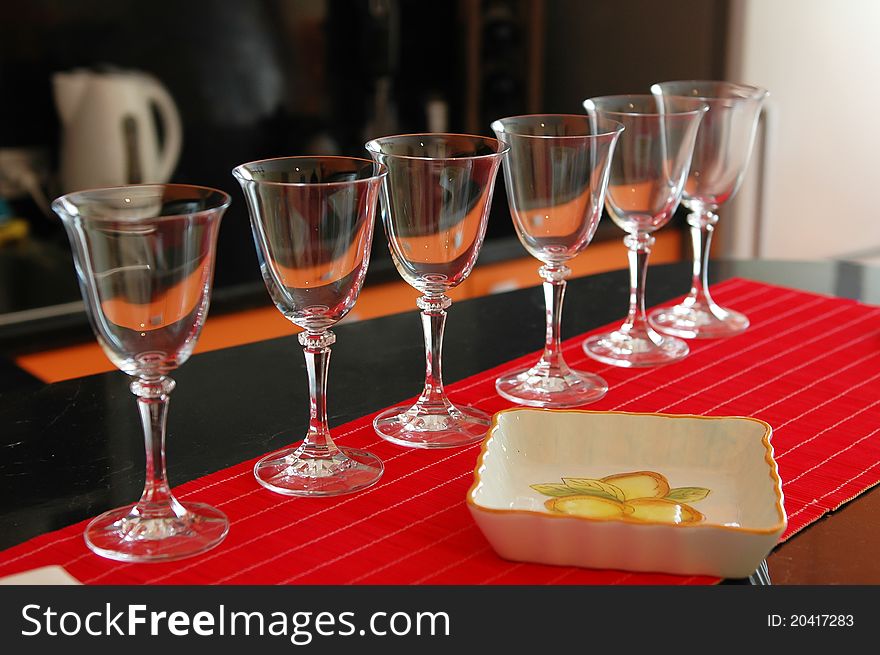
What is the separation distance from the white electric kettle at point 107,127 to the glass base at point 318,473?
145 centimetres

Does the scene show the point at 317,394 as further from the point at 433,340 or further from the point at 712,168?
the point at 712,168

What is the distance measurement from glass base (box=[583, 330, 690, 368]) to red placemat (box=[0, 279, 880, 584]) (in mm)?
15

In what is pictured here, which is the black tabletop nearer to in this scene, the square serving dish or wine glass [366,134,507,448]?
wine glass [366,134,507,448]

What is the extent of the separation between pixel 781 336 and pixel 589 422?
458mm

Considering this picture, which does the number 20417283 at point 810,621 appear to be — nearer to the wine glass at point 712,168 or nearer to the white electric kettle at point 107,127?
the wine glass at point 712,168

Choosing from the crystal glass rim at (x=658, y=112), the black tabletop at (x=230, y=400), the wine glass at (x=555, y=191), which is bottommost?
the black tabletop at (x=230, y=400)

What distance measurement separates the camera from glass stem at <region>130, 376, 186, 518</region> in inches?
30.5

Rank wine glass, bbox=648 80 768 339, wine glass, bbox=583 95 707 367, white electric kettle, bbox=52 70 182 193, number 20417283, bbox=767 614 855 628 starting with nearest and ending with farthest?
number 20417283, bbox=767 614 855 628 < wine glass, bbox=583 95 707 367 < wine glass, bbox=648 80 768 339 < white electric kettle, bbox=52 70 182 193

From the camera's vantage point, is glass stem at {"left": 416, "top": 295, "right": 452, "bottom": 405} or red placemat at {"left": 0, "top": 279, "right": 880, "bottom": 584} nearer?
red placemat at {"left": 0, "top": 279, "right": 880, "bottom": 584}

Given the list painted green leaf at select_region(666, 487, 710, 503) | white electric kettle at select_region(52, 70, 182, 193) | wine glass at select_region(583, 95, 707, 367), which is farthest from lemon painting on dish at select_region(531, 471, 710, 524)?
white electric kettle at select_region(52, 70, 182, 193)

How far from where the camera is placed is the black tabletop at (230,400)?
2.90ft

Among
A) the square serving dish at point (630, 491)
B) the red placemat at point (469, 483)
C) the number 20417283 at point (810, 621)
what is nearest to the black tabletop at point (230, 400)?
the red placemat at point (469, 483)

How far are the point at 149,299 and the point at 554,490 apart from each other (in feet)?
1.05

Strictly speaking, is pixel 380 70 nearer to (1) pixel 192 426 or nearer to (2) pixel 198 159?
(2) pixel 198 159
